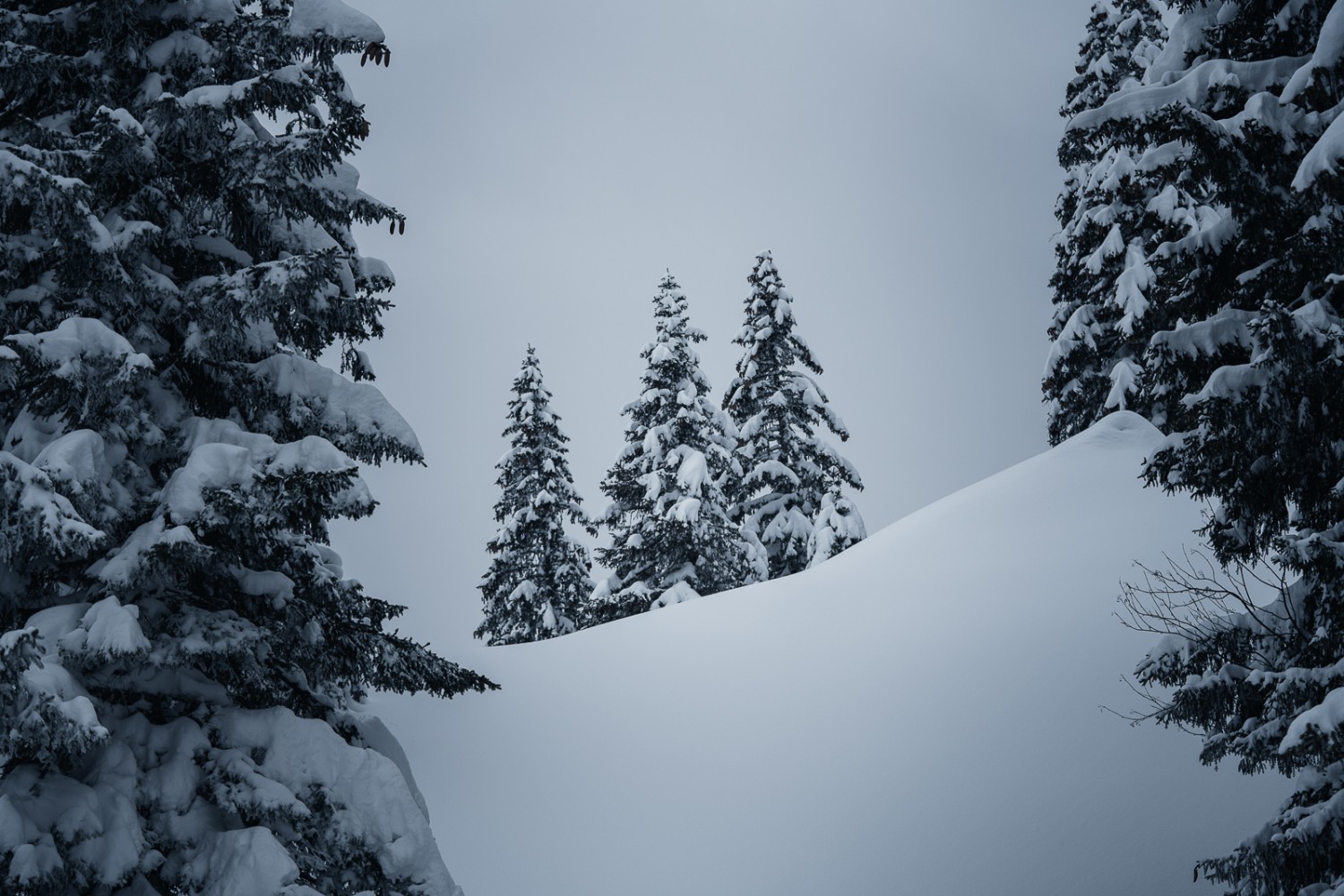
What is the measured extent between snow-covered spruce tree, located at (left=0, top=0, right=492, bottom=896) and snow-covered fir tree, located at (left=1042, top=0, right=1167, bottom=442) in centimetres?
1697

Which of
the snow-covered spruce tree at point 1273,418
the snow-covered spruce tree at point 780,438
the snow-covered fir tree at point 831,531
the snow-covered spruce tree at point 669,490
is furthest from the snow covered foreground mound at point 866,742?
the snow-covered spruce tree at point 780,438

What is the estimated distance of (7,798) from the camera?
4969 mm

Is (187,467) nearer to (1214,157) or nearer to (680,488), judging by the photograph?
(1214,157)

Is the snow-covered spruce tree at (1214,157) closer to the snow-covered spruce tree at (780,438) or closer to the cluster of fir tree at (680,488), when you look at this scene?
the cluster of fir tree at (680,488)

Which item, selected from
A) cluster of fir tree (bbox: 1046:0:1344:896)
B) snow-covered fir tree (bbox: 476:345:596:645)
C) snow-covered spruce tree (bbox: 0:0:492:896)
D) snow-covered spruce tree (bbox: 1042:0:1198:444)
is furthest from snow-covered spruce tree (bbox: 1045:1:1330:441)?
snow-covered fir tree (bbox: 476:345:596:645)

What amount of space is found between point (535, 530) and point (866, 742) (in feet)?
55.9

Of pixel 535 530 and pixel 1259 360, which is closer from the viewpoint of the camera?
pixel 1259 360

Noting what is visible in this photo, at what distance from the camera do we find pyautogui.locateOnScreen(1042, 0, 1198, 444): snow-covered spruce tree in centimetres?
2145

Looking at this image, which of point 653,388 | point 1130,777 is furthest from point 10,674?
point 653,388

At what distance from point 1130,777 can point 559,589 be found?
1942 cm

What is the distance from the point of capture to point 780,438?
26.5 meters

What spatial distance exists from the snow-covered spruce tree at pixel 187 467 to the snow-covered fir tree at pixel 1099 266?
55.7 feet

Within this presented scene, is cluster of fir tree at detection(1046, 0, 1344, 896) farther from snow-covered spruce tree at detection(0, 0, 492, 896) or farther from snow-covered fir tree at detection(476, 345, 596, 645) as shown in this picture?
snow-covered fir tree at detection(476, 345, 596, 645)

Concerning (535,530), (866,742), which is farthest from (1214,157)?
(535,530)
